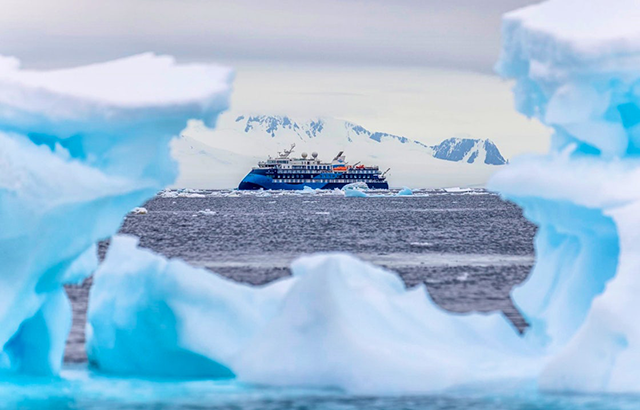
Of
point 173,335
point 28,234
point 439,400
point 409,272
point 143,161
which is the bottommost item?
point 439,400

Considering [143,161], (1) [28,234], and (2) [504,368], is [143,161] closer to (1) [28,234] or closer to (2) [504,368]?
(1) [28,234]

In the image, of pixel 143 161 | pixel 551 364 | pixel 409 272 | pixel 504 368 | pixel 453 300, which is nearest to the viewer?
pixel 551 364

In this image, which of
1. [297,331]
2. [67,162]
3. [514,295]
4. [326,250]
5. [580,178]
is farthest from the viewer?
[326,250]

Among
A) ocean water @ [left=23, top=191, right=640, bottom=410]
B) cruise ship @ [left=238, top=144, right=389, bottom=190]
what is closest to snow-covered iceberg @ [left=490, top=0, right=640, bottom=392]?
ocean water @ [left=23, top=191, right=640, bottom=410]

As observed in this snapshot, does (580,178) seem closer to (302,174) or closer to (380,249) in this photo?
(380,249)

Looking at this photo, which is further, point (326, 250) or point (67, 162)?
point (326, 250)

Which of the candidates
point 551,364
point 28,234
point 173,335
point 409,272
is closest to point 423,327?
point 551,364

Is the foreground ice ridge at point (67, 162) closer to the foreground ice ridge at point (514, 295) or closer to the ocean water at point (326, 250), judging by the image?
the foreground ice ridge at point (514, 295)

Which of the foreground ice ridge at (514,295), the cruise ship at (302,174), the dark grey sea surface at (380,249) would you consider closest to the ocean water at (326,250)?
the dark grey sea surface at (380,249)

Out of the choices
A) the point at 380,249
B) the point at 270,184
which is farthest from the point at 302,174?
the point at 380,249
